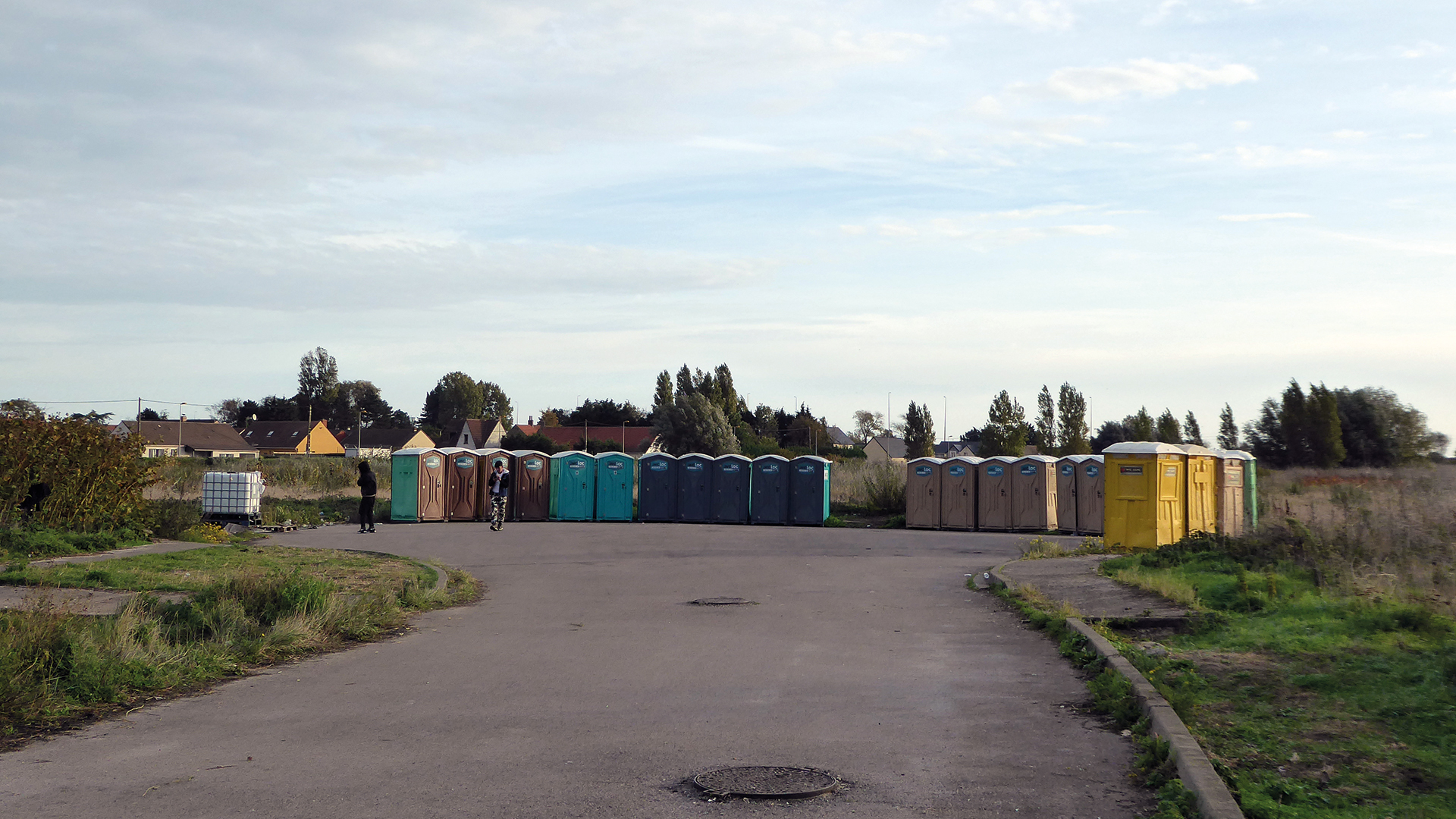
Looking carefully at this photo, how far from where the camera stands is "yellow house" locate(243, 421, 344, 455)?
10969cm

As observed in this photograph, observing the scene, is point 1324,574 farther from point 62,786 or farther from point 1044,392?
point 1044,392

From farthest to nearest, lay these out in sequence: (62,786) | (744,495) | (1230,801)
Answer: (744,495)
(62,786)
(1230,801)

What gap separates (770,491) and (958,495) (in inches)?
197

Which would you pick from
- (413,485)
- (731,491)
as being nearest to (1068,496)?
(731,491)

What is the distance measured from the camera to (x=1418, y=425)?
64062 millimetres

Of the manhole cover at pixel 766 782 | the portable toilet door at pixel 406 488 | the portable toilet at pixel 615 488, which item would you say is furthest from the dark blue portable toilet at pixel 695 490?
the manhole cover at pixel 766 782

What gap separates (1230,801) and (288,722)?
518cm

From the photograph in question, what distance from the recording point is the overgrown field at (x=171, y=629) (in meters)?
7.23

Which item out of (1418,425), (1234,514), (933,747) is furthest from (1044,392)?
(933,747)

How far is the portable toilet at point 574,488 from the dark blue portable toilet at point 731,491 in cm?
332

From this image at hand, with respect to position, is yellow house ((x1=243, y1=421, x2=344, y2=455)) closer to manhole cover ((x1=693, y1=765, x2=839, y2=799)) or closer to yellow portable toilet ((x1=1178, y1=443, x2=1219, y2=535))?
yellow portable toilet ((x1=1178, y1=443, x2=1219, y2=535))

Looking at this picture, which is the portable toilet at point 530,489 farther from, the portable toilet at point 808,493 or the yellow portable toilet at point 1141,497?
the yellow portable toilet at point 1141,497

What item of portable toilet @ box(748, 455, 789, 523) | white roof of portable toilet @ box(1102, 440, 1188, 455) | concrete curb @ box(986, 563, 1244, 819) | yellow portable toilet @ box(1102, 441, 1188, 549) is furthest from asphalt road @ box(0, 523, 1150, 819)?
portable toilet @ box(748, 455, 789, 523)

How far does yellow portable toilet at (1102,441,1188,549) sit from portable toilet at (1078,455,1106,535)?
26.3 ft
